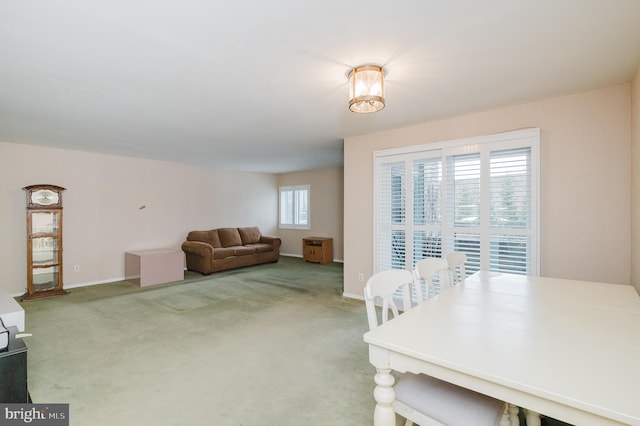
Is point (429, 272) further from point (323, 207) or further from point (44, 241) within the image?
point (323, 207)

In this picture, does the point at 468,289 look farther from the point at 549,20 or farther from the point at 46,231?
the point at 46,231

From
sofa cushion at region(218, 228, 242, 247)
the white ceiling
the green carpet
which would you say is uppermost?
the white ceiling

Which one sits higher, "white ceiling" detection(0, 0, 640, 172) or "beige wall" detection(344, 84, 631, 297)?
"white ceiling" detection(0, 0, 640, 172)

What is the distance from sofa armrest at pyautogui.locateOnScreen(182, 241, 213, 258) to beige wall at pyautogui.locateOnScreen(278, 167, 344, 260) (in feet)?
9.15

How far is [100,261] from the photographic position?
17.6 ft

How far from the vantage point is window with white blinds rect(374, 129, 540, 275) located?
9.73 feet

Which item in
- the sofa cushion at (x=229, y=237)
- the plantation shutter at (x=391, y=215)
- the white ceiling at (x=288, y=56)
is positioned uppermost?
the white ceiling at (x=288, y=56)

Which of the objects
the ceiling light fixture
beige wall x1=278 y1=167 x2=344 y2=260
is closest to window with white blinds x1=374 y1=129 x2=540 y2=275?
the ceiling light fixture

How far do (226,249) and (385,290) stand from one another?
5261 mm

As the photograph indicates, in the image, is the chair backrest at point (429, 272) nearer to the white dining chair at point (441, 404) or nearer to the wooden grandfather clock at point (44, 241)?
the white dining chair at point (441, 404)

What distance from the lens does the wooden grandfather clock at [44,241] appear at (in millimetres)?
4484

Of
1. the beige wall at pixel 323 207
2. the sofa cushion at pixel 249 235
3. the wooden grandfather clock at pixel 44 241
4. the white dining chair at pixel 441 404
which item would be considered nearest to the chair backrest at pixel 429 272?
the white dining chair at pixel 441 404

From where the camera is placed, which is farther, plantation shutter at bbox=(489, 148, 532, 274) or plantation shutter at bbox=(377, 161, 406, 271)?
plantation shutter at bbox=(377, 161, 406, 271)

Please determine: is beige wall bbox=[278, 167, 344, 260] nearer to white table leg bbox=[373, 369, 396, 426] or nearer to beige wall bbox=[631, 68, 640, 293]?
beige wall bbox=[631, 68, 640, 293]
